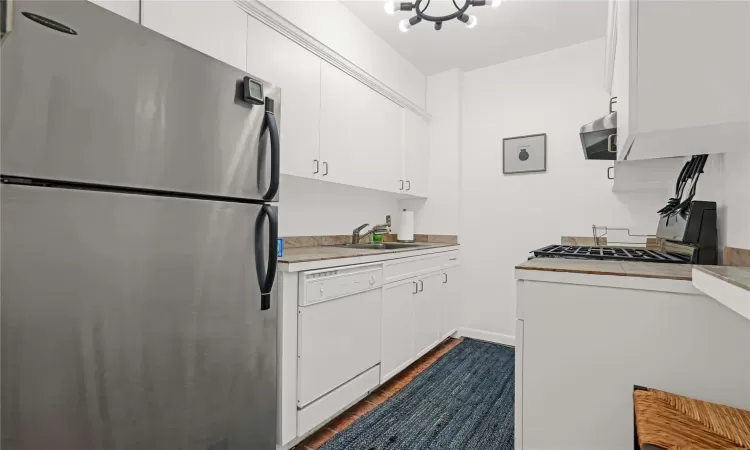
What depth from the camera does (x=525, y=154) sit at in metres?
3.22

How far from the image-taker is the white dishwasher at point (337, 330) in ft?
5.55

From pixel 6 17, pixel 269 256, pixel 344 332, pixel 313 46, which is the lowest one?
pixel 344 332

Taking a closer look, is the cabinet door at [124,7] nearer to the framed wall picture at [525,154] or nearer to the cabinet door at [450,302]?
the cabinet door at [450,302]

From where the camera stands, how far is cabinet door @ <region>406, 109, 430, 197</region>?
3262 mm

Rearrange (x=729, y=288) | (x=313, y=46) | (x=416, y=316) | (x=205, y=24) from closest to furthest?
(x=729, y=288) < (x=205, y=24) < (x=313, y=46) < (x=416, y=316)

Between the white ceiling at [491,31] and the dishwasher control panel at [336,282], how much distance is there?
1.87 metres

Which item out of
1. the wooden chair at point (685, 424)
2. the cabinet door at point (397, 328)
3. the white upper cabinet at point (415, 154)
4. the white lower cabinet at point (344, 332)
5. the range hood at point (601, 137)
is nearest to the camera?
the wooden chair at point (685, 424)

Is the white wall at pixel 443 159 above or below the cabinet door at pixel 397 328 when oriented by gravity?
above

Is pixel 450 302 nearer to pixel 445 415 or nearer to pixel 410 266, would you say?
pixel 410 266

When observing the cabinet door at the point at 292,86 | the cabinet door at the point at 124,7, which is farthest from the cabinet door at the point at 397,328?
the cabinet door at the point at 124,7

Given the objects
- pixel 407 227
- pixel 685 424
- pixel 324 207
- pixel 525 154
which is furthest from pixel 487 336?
pixel 685 424

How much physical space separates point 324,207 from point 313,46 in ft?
3.77

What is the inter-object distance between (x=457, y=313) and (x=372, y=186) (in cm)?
161

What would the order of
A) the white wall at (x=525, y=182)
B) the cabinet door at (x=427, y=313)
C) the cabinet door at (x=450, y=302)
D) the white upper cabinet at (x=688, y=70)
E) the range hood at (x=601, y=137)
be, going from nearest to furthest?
the white upper cabinet at (x=688, y=70) → the range hood at (x=601, y=137) → the cabinet door at (x=427, y=313) → the white wall at (x=525, y=182) → the cabinet door at (x=450, y=302)
